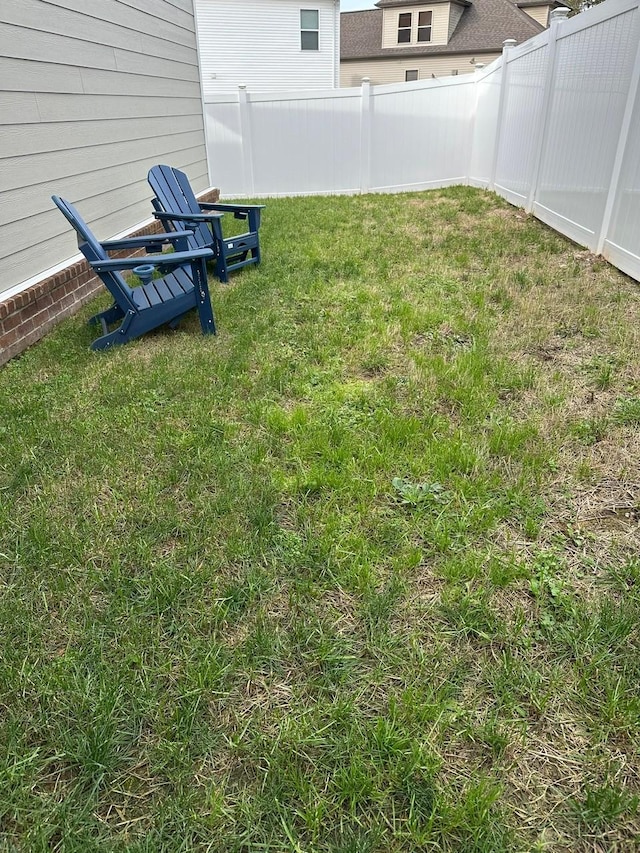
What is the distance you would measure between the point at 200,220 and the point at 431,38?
74.3ft

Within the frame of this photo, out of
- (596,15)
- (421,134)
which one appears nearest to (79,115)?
(596,15)

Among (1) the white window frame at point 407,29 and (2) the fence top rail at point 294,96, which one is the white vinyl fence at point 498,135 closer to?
(2) the fence top rail at point 294,96

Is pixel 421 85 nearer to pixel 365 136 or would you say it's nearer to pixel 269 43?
pixel 365 136

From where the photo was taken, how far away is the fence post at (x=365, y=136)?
32.2ft

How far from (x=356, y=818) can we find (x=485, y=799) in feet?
0.96

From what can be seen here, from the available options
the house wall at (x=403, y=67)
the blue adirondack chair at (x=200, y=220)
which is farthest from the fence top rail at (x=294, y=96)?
the house wall at (x=403, y=67)

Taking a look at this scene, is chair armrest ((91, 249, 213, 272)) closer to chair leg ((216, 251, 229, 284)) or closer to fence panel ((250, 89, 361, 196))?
chair leg ((216, 251, 229, 284))

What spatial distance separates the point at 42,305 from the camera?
408 cm

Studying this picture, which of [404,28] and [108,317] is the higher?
[404,28]

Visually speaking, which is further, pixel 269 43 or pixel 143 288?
pixel 269 43

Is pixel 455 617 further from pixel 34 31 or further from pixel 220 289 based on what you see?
pixel 34 31

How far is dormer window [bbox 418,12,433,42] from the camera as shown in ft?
73.2

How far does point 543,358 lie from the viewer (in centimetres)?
347

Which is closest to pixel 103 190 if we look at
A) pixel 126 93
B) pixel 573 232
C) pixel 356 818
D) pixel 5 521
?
pixel 126 93
